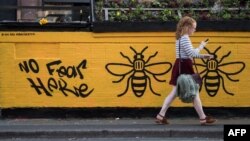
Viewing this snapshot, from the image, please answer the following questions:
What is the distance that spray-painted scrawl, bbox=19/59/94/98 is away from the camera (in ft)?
31.6

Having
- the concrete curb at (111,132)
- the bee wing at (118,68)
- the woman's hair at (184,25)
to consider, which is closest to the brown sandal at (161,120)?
the concrete curb at (111,132)

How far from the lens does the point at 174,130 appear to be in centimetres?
852

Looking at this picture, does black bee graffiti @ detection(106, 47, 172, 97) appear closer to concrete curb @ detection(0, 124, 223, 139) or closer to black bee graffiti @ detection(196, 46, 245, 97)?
black bee graffiti @ detection(196, 46, 245, 97)

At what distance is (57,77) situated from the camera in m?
9.64

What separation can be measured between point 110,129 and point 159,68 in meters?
1.64

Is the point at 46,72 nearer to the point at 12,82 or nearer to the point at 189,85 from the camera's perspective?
the point at 12,82

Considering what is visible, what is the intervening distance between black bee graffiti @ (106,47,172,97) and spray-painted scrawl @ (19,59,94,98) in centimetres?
53

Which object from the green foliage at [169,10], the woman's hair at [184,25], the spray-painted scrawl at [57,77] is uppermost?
the green foliage at [169,10]

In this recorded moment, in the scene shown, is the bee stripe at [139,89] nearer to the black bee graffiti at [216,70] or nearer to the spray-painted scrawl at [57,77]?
the spray-painted scrawl at [57,77]

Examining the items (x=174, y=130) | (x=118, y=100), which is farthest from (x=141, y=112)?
(x=174, y=130)

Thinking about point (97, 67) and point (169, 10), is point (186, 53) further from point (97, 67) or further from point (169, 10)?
point (97, 67)

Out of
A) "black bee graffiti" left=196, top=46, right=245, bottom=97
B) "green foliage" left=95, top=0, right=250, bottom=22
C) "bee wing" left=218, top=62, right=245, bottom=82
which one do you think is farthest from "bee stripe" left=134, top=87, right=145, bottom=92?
"bee wing" left=218, top=62, right=245, bottom=82

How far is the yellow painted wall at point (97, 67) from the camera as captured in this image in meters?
9.59

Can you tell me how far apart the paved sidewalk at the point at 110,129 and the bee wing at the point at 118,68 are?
0.87 meters
